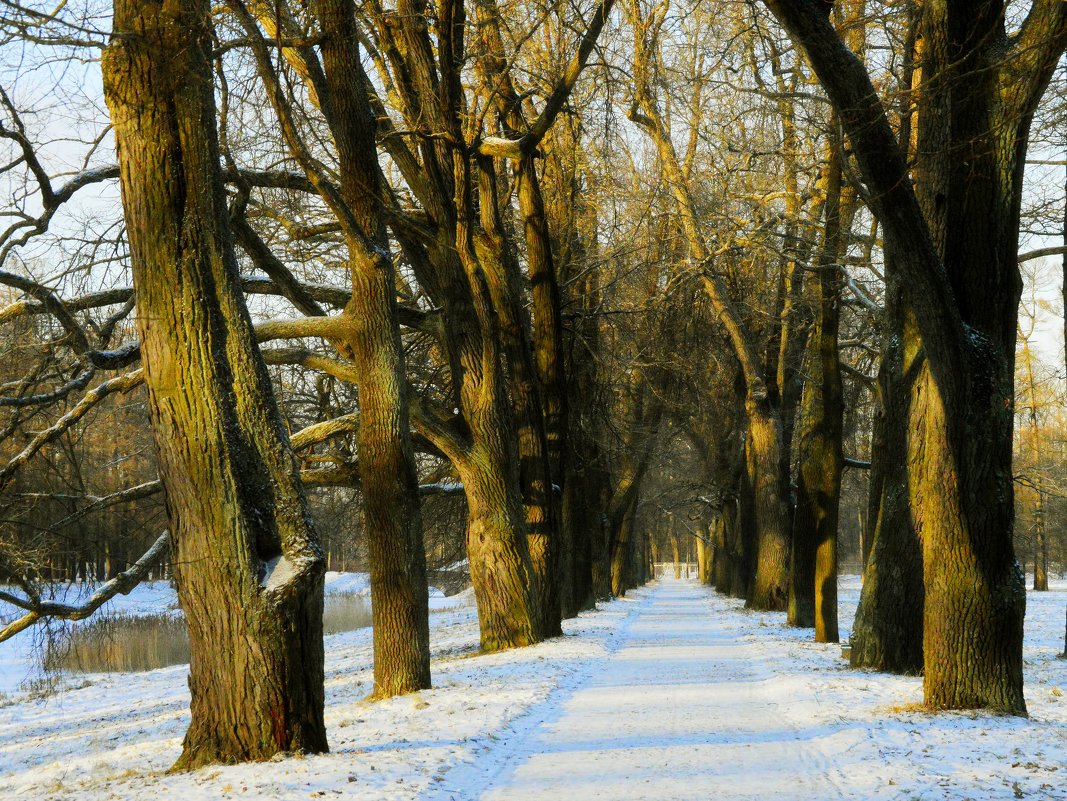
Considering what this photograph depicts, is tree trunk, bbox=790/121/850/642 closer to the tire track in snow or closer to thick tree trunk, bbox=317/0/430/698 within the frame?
the tire track in snow

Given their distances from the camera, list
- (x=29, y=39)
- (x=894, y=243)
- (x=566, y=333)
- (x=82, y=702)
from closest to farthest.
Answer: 1. (x=29, y=39)
2. (x=894, y=243)
3. (x=82, y=702)
4. (x=566, y=333)

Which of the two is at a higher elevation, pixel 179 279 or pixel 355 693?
pixel 179 279

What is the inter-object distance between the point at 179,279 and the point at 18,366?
6.31 m

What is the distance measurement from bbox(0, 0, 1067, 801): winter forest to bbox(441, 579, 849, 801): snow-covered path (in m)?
0.06

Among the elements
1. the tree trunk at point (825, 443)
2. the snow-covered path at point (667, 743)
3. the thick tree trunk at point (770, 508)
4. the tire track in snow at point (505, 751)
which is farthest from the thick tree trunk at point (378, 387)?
the thick tree trunk at point (770, 508)

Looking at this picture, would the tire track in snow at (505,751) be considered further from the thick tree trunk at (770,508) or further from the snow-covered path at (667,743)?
the thick tree trunk at (770,508)

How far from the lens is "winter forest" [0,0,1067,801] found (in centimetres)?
648

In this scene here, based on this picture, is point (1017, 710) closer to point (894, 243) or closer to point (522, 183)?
point (894, 243)

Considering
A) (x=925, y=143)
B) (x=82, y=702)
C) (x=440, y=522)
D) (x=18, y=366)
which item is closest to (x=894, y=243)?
(x=925, y=143)

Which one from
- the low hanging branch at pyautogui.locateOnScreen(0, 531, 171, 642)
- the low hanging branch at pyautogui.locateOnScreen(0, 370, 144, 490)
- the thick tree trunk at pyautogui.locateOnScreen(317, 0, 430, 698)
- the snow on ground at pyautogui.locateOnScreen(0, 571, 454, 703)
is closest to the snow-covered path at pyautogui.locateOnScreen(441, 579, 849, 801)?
the thick tree trunk at pyautogui.locateOnScreen(317, 0, 430, 698)

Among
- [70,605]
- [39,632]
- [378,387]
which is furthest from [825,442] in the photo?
[39,632]

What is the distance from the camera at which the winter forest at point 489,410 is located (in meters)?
6.48

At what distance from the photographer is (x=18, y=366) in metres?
11.8

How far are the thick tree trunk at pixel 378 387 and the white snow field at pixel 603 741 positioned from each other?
782 millimetres
